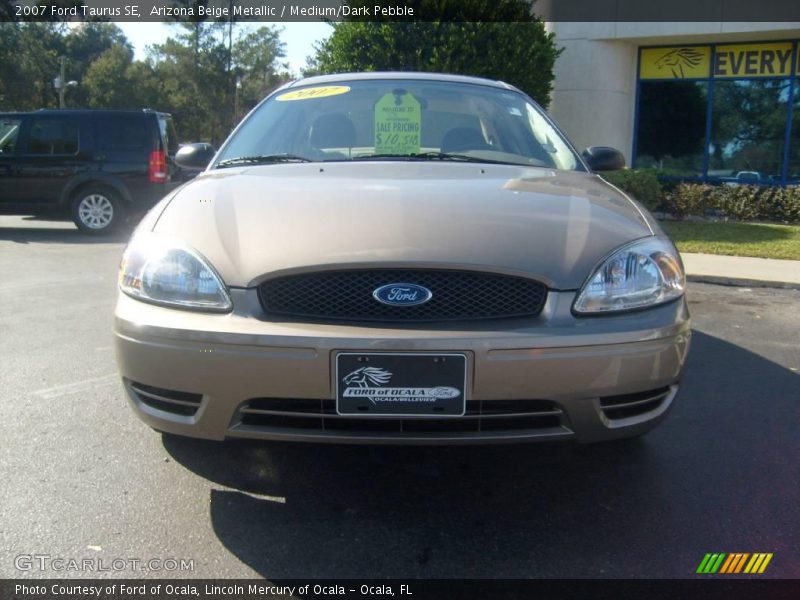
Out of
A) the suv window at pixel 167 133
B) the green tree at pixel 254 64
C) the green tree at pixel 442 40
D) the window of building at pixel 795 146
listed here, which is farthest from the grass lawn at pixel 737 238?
the green tree at pixel 254 64

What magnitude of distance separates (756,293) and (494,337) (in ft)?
18.7

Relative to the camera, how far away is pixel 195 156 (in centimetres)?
403

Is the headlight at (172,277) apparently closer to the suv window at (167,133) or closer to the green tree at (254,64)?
the suv window at (167,133)

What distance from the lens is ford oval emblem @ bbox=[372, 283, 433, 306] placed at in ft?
7.82

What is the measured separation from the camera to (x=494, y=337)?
229cm

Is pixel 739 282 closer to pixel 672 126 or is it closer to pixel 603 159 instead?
pixel 603 159

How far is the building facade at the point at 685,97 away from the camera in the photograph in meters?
14.3

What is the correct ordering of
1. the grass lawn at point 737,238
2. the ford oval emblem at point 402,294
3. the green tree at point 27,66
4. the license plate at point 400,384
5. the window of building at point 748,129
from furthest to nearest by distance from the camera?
the green tree at point 27,66 → the window of building at point 748,129 → the grass lawn at point 737,238 → the ford oval emblem at point 402,294 → the license plate at point 400,384

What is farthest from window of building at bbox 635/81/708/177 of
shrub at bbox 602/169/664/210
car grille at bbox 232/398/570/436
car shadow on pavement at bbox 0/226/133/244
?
car grille at bbox 232/398/570/436

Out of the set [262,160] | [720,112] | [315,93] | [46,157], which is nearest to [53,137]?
[46,157]

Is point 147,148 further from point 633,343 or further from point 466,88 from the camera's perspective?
point 633,343

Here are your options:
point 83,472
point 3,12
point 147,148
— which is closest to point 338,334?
point 83,472

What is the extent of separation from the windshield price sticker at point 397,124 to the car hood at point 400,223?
1.90 ft

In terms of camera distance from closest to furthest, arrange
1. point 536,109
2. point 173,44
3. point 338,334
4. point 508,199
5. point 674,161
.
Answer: point 338,334, point 508,199, point 536,109, point 674,161, point 173,44
